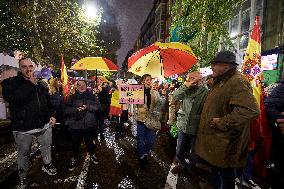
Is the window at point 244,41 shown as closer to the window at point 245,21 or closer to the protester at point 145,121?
the window at point 245,21

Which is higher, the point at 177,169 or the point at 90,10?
the point at 90,10

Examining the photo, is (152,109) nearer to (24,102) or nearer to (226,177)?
(24,102)

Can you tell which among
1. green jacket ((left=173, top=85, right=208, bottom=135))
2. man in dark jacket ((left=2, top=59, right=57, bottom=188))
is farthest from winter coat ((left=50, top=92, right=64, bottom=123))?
green jacket ((left=173, top=85, right=208, bottom=135))

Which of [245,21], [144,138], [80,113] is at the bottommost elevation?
[144,138]

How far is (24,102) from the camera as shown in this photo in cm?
531

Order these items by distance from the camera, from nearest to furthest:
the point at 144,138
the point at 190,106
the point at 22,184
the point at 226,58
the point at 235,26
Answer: the point at 226,58, the point at 22,184, the point at 190,106, the point at 144,138, the point at 235,26

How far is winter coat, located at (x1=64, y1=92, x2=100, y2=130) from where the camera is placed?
666cm

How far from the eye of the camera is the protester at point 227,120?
3475 mm

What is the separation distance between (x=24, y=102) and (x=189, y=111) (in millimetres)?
3190

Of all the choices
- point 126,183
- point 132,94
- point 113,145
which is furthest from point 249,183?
point 113,145

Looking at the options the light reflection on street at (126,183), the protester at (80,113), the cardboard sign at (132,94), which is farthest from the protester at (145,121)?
the protester at (80,113)

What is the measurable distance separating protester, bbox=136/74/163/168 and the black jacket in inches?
86.5

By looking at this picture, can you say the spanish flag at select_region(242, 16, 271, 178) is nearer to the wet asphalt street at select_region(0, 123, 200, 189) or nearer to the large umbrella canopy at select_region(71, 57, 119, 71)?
the wet asphalt street at select_region(0, 123, 200, 189)

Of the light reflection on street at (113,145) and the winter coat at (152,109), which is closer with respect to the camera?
the winter coat at (152,109)
